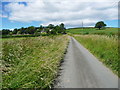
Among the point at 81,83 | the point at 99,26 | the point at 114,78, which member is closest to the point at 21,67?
the point at 81,83

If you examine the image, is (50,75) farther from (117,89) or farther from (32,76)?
(117,89)

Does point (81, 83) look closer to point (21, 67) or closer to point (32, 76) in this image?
point (32, 76)

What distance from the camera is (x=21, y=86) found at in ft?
8.95

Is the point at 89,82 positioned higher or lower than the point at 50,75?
lower

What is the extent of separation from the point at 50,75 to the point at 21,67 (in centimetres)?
101

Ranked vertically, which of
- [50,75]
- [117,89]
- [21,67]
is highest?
[21,67]

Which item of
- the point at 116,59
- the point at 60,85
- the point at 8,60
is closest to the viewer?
the point at 60,85

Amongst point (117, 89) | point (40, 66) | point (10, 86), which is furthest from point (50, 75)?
point (117, 89)

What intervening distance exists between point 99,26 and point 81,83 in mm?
67195

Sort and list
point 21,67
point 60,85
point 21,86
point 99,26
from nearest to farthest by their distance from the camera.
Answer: point 21,86
point 60,85
point 21,67
point 99,26

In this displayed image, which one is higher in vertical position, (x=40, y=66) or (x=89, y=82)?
(x=40, y=66)

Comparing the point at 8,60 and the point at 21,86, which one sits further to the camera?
the point at 8,60

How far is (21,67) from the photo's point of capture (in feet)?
11.8

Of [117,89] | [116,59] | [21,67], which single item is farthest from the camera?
[116,59]
